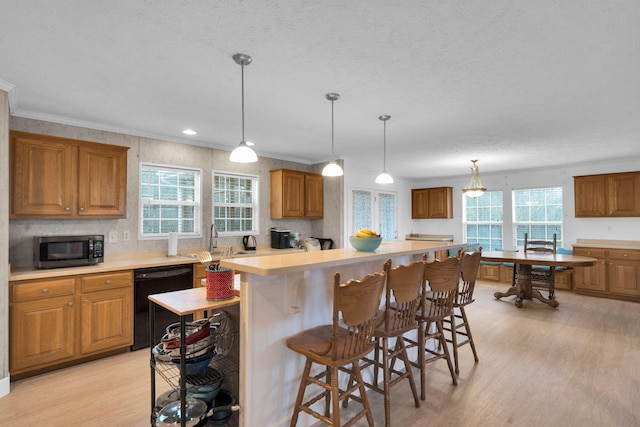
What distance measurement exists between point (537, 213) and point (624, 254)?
168cm

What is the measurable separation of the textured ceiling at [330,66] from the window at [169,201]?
0.51 metres

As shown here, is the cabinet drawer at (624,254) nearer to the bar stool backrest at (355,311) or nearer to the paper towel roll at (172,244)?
the bar stool backrest at (355,311)

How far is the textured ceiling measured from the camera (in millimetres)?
1752

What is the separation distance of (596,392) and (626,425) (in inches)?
16.4

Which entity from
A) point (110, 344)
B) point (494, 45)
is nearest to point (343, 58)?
point (494, 45)

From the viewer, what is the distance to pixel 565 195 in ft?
21.4

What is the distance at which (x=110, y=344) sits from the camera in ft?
10.6

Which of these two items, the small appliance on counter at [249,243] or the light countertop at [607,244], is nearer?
the small appliance on counter at [249,243]

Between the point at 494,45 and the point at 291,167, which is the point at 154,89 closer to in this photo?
the point at 494,45

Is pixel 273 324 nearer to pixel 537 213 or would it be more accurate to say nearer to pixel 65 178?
pixel 65 178

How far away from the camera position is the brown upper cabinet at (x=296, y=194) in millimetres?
5156

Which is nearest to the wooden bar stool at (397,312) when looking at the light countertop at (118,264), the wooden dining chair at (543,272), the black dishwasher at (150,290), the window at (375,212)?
the light countertop at (118,264)

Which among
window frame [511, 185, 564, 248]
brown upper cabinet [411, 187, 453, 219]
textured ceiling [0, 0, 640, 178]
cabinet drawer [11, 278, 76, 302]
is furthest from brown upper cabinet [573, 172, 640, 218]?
cabinet drawer [11, 278, 76, 302]

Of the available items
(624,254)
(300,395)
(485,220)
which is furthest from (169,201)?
(624,254)
